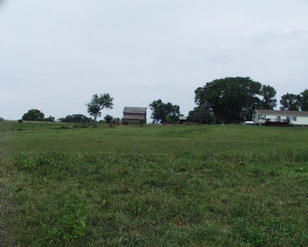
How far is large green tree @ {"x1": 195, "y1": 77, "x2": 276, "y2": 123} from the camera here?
59406 mm

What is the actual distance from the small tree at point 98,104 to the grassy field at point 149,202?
55639 mm

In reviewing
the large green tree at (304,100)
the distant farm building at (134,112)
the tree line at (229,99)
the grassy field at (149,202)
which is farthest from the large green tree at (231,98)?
the grassy field at (149,202)

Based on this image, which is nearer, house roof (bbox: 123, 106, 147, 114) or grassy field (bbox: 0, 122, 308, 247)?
grassy field (bbox: 0, 122, 308, 247)

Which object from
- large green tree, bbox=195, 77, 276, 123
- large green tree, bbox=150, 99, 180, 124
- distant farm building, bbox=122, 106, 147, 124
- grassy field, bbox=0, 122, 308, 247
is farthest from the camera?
large green tree, bbox=150, 99, 180, 124

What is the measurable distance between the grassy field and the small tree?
55.6 metres

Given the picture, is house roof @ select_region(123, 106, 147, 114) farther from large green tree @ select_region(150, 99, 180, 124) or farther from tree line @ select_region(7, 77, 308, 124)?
large green tree @ select_region(150, 99, 180, 124)

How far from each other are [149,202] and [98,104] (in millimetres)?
59868

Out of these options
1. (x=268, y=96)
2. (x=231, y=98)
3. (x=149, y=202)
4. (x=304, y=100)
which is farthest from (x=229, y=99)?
(x=149, y=202)

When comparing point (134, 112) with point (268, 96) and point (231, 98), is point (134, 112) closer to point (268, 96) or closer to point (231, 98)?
point (231, 98)

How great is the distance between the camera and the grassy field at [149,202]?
3154 millimetres

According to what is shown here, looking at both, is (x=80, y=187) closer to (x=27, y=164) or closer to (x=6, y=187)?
(x=6, y=187)

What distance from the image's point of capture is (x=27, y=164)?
6.20 m

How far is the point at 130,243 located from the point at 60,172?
3.61 m

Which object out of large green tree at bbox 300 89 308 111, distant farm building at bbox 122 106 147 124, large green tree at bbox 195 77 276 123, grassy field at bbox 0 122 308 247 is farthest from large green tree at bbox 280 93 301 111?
grassy field at bbox 0 122 308 247
